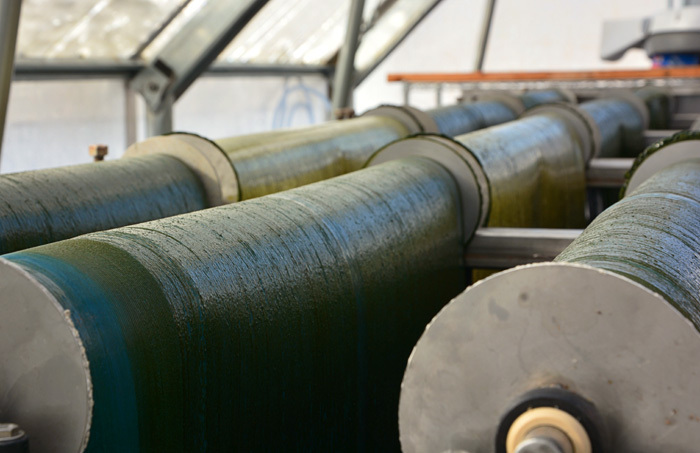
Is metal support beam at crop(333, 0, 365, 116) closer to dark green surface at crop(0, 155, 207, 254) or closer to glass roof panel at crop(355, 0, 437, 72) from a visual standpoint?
glass roof panel at crop(355, 0, 437, 72)

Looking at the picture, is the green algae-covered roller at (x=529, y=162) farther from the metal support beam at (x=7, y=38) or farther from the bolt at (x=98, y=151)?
the metal support beam at (x=7, y=38)

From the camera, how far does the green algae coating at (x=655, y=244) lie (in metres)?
0.79

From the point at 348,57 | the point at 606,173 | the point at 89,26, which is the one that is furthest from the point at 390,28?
the point at 606,173

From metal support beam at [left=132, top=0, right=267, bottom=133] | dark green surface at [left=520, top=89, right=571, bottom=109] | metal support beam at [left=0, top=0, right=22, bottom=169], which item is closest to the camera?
metal support beam at [left=0, top=0, right=22, bottom=169]

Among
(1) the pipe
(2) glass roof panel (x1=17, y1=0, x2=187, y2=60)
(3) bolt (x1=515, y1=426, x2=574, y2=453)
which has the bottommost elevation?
(1) the pipe

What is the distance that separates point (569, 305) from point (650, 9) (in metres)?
9.54

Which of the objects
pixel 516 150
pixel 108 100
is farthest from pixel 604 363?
pixel 108 100

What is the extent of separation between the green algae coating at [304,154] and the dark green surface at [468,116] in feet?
1.68

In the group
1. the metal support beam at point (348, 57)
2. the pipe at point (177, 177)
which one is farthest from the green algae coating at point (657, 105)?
the pipe at point (177, 177)

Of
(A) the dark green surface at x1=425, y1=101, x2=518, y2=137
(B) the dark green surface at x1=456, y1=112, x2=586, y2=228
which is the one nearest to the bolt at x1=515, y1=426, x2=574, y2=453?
(B) the dark green surface at x1=456, y1=112, x2=586, y2=228

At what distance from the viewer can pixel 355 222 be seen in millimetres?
1350

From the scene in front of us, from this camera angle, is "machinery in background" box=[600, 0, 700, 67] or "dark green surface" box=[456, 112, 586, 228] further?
"machinery in background" box=[600, 0, 700, 67]

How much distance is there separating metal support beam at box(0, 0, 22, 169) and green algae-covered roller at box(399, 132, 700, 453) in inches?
86.0

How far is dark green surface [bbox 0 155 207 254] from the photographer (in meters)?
1.37
